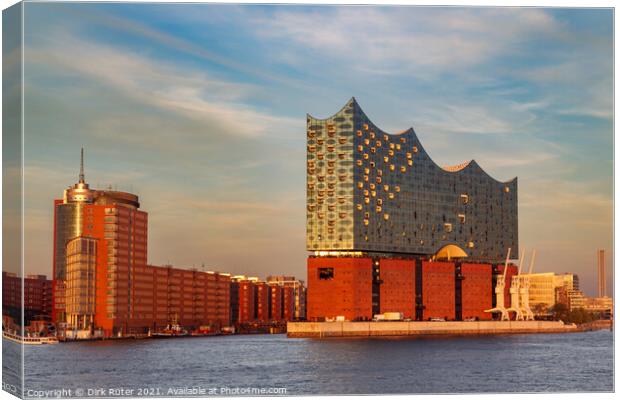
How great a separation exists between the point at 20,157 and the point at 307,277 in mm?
61551

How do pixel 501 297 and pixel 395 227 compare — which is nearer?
pixel 395 227

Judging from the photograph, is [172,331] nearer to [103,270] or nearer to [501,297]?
[103,270]

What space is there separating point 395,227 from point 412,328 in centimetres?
822

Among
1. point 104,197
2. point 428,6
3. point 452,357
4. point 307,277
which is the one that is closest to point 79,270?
point 104,197

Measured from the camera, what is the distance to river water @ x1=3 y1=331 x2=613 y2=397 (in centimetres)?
3722

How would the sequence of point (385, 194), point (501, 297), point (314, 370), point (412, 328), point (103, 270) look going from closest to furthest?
point (314, 370), point (385, 194), point (412, 328), point (103, 270), point (501, 297)

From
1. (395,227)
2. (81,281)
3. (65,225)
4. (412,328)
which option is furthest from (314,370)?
(65,225)

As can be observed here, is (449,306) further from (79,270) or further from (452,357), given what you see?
(452,357)

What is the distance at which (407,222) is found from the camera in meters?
99.8

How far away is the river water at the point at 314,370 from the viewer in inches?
1465

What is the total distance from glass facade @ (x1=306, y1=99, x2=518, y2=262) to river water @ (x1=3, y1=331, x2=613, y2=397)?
1925 centimetres

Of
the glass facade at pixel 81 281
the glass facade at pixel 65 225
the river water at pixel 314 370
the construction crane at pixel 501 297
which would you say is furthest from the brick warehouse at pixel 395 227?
the glass facade at pixel 65 225

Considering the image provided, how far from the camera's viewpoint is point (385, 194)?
95688 millimetres

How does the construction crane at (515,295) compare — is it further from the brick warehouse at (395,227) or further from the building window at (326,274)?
the building window at (326,274)
